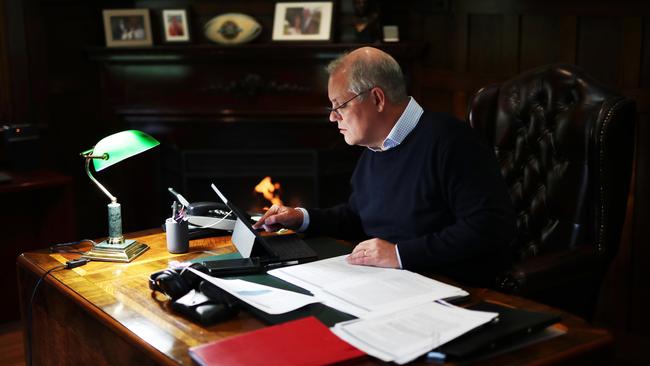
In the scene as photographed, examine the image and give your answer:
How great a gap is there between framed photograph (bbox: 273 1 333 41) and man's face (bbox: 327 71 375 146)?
5.94 ft

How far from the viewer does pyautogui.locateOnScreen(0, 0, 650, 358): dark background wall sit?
3777mm

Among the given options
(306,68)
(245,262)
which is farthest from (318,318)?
(306,68)

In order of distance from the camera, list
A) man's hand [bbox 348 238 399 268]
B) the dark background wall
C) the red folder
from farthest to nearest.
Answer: the dark background wall → man's hand [bbox 348 238 399 268] → the red folder

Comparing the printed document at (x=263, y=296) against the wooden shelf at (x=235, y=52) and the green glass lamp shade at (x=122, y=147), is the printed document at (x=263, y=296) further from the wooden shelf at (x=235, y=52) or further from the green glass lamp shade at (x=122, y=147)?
the wooden shelf at (x=235, y=52)

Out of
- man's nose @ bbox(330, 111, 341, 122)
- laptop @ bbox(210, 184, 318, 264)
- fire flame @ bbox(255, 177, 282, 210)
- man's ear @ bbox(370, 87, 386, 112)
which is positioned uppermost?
man's ear @ bbox(370, 87, 386, 112)

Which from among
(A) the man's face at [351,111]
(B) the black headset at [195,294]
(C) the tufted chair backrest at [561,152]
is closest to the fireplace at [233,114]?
(C) the tufted chair backrest at [561,152]

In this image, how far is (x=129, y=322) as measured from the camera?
1.68 metres

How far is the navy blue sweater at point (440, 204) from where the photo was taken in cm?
198

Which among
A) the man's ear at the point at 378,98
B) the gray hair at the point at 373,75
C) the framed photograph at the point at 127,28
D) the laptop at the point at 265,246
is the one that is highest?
the framed photograph at the point at 127,28

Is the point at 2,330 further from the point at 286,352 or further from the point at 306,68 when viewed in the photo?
the point at 286,352

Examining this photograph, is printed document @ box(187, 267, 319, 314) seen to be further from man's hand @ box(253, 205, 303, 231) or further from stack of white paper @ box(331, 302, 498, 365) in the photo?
man's hand @ box(253, 205, 303, 231)

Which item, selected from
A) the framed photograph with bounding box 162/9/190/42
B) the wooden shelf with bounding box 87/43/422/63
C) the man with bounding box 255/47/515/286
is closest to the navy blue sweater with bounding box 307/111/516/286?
the man with bounding box 255/47/515/286

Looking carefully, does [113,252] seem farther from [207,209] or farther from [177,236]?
[207,209]

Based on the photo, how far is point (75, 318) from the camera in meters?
1.92
